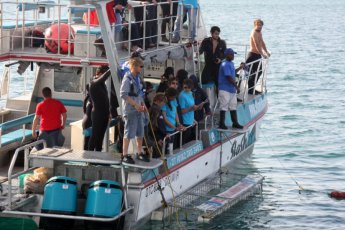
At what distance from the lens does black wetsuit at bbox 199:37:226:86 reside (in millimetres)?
20984

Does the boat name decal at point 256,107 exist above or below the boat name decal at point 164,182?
above

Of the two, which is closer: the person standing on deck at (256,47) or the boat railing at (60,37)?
the boat railing at (60,37)

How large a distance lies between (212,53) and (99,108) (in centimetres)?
421

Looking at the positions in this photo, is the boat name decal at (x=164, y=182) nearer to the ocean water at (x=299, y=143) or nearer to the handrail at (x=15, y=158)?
the ocean water at (x=299, y=143)

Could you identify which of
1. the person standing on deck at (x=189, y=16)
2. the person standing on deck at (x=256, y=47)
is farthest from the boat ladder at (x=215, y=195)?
the person standing on deck at (x=189, y=16)

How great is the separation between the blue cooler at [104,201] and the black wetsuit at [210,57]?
5119mm

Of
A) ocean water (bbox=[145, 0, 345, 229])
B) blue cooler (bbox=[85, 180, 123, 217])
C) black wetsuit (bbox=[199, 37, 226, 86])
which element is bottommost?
ocean water (bbox=[145, 0, 345, 229])

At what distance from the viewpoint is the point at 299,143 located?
2791cm

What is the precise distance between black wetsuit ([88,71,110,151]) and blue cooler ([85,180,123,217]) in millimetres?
1134

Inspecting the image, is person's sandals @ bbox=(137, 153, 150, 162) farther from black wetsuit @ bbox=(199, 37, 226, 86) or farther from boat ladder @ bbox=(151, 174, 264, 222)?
black wetsuit @ bbox=(199, 37, 226, 86)

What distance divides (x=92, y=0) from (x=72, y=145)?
2.91 m

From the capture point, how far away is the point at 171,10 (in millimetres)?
20547

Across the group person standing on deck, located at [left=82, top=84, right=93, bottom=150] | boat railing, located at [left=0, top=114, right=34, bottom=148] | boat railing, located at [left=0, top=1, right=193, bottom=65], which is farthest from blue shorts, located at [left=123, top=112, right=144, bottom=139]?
boat railing, located at [left=0, top=114, right=34, bottom=148]

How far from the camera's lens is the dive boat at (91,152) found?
54.7ft
